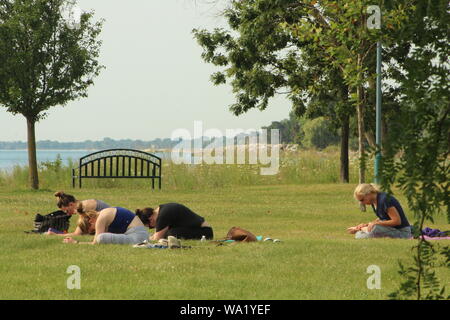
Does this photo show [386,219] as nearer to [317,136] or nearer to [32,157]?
[32,157]

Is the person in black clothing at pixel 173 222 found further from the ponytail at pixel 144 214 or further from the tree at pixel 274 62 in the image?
the tree at pixel 274 62

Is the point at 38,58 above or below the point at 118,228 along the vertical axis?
above

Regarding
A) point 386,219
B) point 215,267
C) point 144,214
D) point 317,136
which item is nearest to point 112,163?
point 144,214

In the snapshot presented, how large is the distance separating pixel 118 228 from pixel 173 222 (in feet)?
3.33

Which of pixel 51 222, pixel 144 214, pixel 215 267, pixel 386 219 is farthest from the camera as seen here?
pixel 51 222

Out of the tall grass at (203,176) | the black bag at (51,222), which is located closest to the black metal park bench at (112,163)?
the tall grass at (203,176)

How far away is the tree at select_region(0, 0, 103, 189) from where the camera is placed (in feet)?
85.2

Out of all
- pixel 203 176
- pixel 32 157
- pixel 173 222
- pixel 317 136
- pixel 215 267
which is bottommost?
pixel 215 267

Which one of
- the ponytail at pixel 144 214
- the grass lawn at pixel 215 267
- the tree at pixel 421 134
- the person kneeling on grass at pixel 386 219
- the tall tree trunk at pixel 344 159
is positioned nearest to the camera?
the tree at pixel 421 134

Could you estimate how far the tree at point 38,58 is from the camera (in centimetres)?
2597

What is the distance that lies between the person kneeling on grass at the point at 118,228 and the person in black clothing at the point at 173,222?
0.45 metres

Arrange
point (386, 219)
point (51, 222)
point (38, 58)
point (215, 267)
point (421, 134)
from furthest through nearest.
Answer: point (38, 58)
point (51, 222)
point (386, 219)
point (215, 267)
point (421, 134)

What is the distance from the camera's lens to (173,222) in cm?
1264
